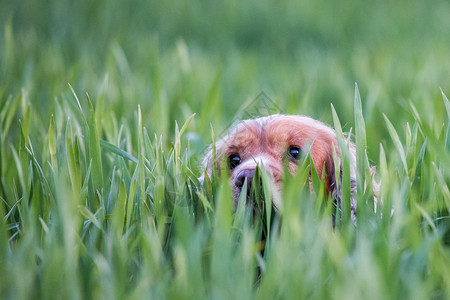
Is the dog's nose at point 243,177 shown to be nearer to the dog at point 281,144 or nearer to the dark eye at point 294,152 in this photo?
the dog at point 281,144

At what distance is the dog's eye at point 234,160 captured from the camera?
219 cm

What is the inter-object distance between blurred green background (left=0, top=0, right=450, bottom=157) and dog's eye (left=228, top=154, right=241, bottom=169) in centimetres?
37

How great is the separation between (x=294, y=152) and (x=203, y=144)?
457mm

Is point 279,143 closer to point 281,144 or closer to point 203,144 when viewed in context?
point 281,144

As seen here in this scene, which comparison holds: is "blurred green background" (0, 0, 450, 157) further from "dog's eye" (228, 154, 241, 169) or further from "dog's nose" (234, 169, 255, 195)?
"dog's nose" (234, 169, 255, 195)

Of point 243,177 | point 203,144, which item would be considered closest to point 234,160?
point 203,144

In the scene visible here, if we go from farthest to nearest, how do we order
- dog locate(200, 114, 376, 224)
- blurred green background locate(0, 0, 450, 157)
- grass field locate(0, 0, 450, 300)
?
blurred green background locate(0, 0, 450, 157) < dog locate(200, 114, 376, 224) < grass field locate(0, 0, 450, 300)

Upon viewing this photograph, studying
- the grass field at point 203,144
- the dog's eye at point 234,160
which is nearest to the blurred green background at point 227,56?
the grass field at point 203,144

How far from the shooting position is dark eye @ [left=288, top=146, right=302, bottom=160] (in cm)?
213

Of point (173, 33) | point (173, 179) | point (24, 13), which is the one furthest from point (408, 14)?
point (173, 179)

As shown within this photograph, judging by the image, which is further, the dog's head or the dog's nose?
the dog's head

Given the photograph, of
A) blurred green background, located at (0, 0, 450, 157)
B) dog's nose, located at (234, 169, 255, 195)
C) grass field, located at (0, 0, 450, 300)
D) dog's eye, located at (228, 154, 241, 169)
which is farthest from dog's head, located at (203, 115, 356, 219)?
blurred green background, located at (0, 0, 450, 157)

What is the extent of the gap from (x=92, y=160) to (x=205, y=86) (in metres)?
1.71

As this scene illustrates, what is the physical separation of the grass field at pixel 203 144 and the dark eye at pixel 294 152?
10.9 inches
